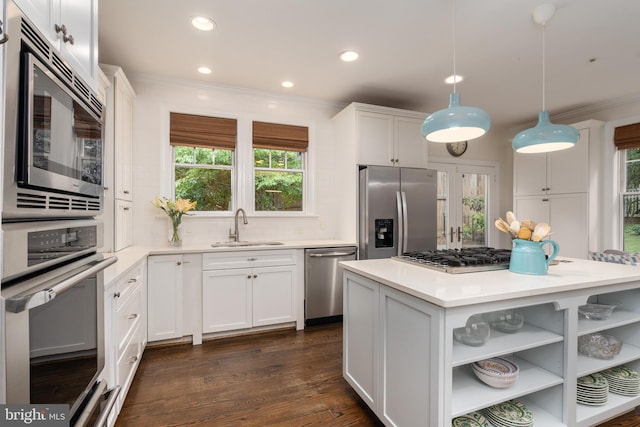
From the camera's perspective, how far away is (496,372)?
1.51 m

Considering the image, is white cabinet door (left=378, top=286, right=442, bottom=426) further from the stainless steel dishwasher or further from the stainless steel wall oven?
the stainless steel dishwasher

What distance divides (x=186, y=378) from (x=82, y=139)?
1.98 meters

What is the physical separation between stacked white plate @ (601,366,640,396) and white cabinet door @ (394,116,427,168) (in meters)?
2.61

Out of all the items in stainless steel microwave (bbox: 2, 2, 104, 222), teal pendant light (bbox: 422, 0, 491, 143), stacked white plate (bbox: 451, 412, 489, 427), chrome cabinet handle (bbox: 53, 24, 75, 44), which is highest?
chrome cabinet handle (bbox: 53, 24, 75, 44)

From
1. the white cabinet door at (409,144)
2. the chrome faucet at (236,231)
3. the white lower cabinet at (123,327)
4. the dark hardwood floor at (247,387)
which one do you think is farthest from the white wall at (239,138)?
the dark hardwood floor at (247,387)

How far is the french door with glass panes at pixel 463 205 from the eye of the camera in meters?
4.82

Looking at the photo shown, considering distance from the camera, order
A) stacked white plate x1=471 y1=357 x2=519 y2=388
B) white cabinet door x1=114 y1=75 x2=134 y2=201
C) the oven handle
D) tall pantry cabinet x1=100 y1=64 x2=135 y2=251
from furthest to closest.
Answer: white cabinet door x1=114 y1=75 x2=134 y2=201, tall pantry cabinet x1=100 y1=64 x2=135 y2=251, stacked white plate x1=471 y1=357 x2=519 y2=388, the oven handle

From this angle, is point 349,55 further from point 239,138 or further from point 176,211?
point 176,211

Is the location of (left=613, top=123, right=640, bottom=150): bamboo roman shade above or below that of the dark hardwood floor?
above

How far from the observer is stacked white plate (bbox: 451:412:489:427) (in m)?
1.48

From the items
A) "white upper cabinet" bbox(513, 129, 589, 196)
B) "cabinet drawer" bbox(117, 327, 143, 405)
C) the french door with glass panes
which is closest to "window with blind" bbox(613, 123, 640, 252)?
"white upper cabinet" bbox(513, 129, 589, 196)

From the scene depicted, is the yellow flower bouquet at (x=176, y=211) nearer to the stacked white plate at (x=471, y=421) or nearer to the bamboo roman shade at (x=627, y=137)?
the stacked white plate at (x=471, y=421)

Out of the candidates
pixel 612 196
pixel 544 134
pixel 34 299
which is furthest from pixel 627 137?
pixel 34 299

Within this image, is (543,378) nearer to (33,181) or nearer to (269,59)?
(33,181)
